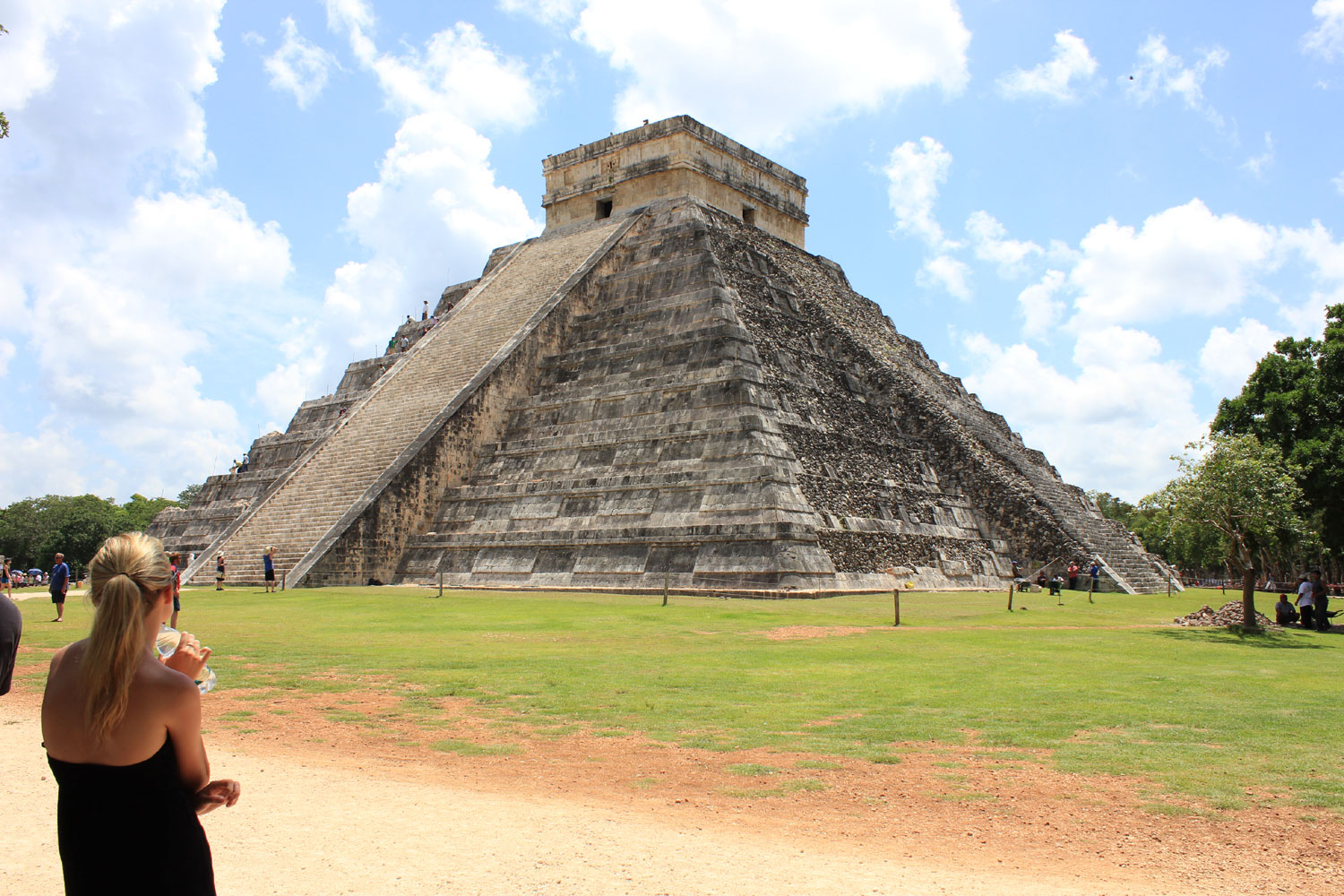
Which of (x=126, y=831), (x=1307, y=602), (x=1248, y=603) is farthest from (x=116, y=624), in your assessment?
(x=1307, y=602)

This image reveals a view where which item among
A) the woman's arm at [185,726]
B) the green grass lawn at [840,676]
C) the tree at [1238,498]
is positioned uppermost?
the tree at [1238,498]

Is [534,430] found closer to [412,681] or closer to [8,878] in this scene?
[412,681]

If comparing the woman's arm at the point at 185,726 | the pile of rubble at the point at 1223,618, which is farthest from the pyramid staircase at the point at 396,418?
the woman's arm at the point at 185,726

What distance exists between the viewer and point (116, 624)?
7.43ft

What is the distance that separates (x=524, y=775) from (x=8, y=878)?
246cm

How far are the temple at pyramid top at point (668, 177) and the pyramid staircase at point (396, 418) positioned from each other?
1207 millimetres

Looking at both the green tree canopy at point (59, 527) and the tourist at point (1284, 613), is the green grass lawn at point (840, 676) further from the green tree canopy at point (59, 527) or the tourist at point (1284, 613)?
the green tree canopy at point (59, 527)

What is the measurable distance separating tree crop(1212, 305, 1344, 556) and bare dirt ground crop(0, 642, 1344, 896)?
24.3 m

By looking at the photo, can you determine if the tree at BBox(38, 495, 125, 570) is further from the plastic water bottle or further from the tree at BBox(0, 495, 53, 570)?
the plastic water bottle

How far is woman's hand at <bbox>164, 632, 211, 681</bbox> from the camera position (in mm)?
2547

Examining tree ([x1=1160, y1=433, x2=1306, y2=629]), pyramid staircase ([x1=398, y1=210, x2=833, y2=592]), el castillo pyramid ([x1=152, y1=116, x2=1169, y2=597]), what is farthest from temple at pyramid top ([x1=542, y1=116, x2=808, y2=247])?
tree ([x1=1160, y1=433, x2=1306, y2=629])

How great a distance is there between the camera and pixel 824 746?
20.0 ft

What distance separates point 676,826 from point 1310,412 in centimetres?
2842

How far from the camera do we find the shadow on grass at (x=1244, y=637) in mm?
12047
